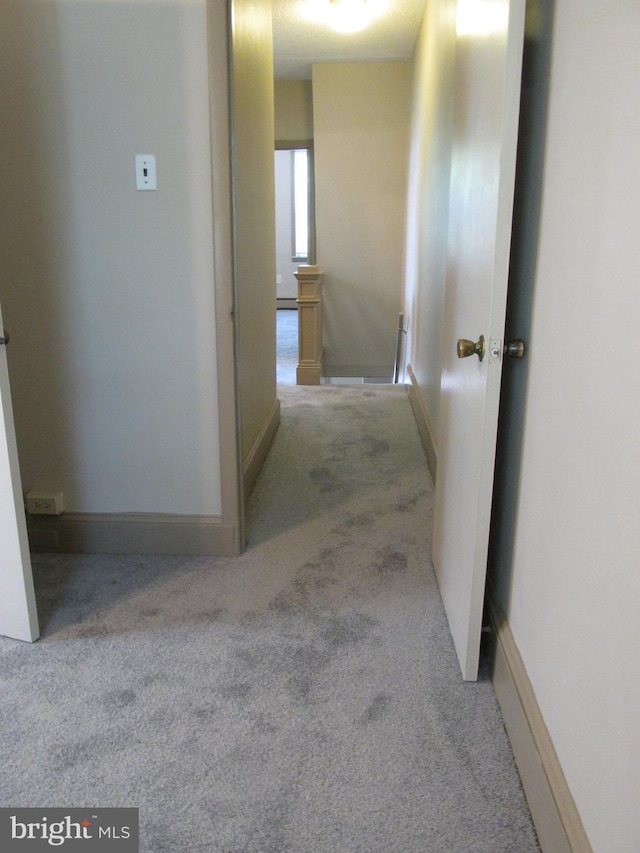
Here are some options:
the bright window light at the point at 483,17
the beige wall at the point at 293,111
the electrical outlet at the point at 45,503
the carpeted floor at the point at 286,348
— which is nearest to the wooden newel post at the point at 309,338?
the carpeted floor at the point at 286,348

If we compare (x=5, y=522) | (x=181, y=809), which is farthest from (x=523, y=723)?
(x=5, y=522)

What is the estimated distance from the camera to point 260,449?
3275 millimetres

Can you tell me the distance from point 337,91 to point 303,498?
13.6 ft

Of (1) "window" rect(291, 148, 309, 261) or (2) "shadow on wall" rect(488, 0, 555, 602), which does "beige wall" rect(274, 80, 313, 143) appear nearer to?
(1) "window" rect(291, 148, 309, 261)

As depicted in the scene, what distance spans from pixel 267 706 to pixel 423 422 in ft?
7.40

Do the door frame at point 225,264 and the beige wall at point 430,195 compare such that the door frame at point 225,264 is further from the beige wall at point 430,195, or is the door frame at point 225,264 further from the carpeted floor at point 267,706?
the beige wall at point 430,195

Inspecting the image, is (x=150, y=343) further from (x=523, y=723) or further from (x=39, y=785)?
(x=523, y=723)

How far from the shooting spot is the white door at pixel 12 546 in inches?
66.6

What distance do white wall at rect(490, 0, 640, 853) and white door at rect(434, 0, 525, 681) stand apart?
85mm

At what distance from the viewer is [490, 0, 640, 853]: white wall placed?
0.93 metres

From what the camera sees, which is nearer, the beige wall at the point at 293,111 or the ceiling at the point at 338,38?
the ceiling at the point at 338,38

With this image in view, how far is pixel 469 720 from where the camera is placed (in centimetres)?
157

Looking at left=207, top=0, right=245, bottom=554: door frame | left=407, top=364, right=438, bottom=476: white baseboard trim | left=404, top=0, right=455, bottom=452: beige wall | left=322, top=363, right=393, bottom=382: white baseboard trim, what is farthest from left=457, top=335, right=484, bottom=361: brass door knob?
left=322, top=363, right=393, bottom=382: white baseboard trim

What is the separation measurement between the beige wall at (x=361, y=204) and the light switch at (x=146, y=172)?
392 centimetres
